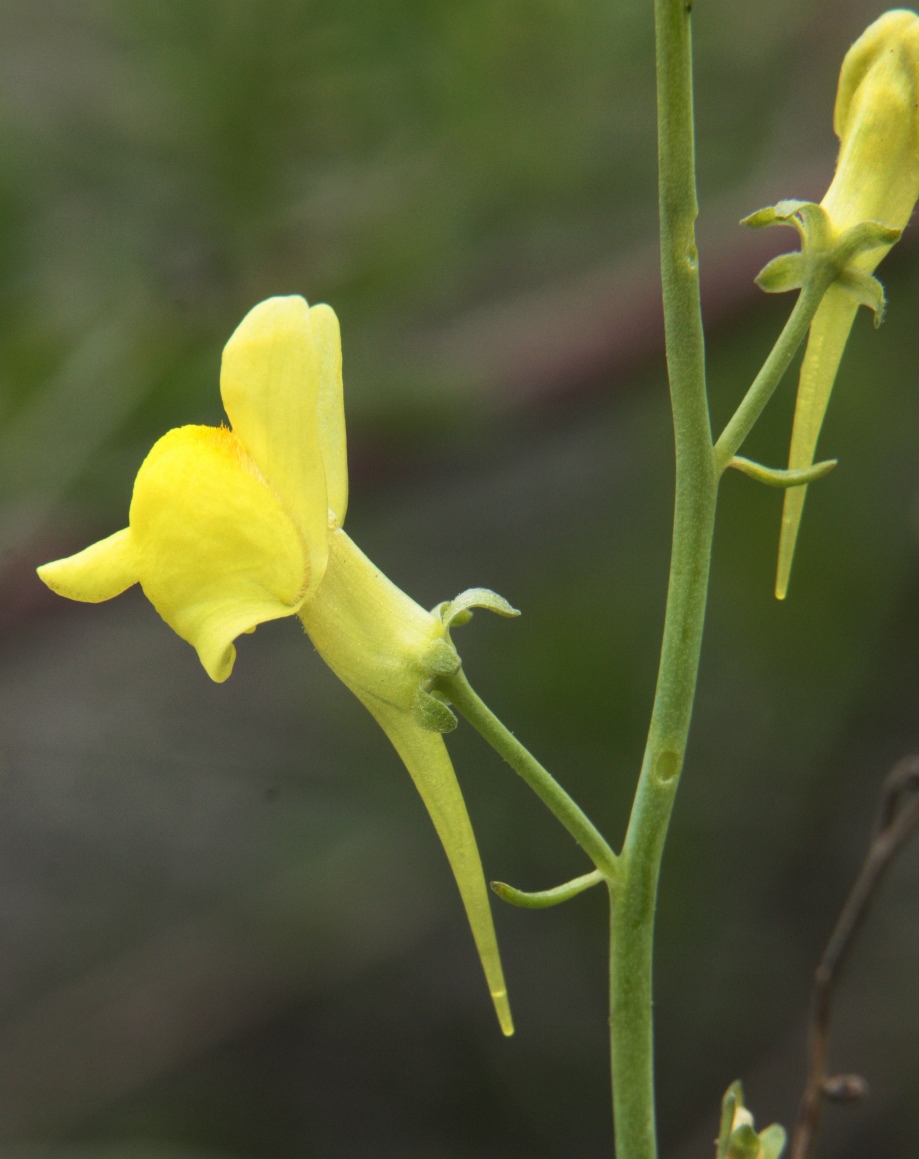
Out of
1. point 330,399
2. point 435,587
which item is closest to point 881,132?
point 330,399

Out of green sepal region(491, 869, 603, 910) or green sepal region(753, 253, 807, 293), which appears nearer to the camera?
green sepal region(491, 869, 603, 910)

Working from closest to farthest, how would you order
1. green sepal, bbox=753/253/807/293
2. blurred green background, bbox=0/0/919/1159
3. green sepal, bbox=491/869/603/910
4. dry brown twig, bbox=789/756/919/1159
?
green sepal, bbox=491/869/603/910, green sepal, bbox=753/253/807/293, dry brown twig, bbox=789/756/919/1159, blurred green background, bbox=0/0/919/1159

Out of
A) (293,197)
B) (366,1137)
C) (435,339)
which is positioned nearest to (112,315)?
(293,197)

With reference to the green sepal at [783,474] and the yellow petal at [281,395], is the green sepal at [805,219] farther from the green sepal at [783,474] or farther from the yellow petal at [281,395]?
the yellow petal at [281,395]

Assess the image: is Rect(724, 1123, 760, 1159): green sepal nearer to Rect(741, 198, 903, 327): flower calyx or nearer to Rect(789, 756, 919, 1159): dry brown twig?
Rect(789, 756, 919, 1159): dry brown twig

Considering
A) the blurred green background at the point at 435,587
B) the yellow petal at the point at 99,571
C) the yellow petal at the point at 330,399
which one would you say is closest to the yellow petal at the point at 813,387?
the yellow petal at the point at 330,399

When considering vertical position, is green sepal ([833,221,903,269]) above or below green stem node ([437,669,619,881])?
above

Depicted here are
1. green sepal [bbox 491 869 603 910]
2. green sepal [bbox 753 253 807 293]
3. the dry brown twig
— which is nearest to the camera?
green sepal [bbox 491 869 603 910]

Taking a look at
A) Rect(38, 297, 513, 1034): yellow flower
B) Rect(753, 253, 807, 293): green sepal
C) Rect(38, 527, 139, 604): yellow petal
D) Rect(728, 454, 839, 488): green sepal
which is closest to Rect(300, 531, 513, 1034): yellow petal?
Rect(38, 297, 513, 1034): yellow flower
